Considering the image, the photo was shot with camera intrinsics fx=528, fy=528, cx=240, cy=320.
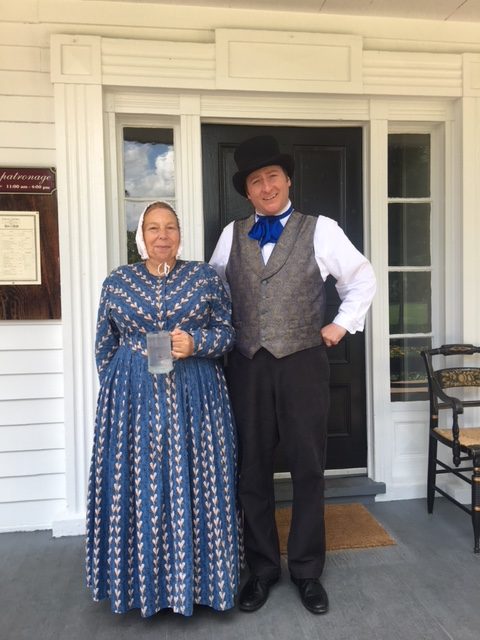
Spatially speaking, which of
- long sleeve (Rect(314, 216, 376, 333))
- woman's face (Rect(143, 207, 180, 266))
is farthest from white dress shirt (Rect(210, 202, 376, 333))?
woman's face (Rect(143, 207, 180, 266))

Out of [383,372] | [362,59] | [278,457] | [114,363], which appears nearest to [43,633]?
[114,363]

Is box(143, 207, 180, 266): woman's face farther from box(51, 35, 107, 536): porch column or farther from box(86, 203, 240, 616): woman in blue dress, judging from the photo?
box(51, 35, 107, 536): porch column

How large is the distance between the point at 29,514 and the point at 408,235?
2.66 metres

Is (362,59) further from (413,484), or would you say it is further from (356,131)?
(413,484)

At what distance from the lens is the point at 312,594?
6.95 feet

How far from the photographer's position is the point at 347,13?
111 inches

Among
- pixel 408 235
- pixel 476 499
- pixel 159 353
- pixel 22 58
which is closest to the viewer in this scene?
pixel 159 353

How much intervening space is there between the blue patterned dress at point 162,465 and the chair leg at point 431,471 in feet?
4.49

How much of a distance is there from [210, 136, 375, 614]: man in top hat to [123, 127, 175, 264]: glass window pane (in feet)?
2.79

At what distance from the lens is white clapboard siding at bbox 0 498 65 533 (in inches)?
110

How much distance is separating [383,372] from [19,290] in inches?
81.1

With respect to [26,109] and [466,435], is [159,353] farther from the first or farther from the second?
[466,435]

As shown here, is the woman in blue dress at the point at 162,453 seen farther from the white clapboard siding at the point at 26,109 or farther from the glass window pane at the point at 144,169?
the white clapboard siding at the point at 26,109

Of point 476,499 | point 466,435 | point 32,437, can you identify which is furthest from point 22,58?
point 476,499
